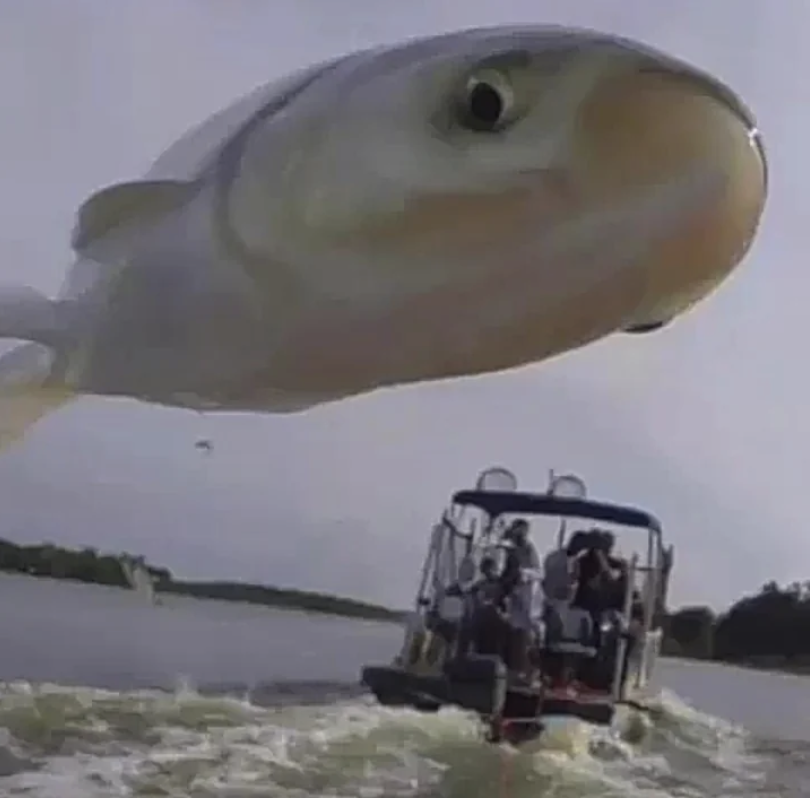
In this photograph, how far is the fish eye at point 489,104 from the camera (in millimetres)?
334

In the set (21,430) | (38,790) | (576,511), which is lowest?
(38,790)

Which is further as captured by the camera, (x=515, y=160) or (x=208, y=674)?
(x=208, y=674)

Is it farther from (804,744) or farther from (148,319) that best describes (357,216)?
(804,744)

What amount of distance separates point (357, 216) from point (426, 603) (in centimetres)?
269

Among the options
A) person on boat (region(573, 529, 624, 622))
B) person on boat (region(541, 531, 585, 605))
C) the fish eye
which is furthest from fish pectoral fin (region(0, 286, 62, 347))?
person on boat (region(573, 529, 624, 622))

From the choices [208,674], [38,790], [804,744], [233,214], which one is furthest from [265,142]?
[804,744]

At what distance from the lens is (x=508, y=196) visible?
33 centimetres

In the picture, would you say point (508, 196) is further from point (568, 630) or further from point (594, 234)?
point (568, 630)

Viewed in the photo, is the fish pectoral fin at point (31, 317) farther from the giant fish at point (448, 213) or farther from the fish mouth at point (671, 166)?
the fish mouth at point (671, 166)

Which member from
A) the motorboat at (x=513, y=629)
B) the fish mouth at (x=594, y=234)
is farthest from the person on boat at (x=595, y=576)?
the fish mouth at (x=594, y=234)

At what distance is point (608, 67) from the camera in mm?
331

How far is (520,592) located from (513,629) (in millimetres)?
81

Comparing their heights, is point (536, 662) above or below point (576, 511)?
below

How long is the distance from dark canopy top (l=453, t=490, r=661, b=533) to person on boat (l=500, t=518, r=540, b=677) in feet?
0.26
